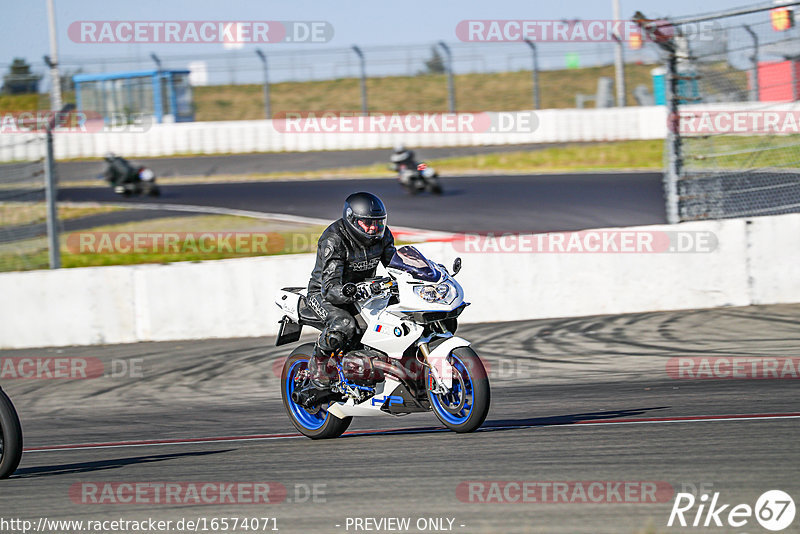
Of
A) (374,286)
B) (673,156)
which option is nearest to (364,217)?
(374,286)

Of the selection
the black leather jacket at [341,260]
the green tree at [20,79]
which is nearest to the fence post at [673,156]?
the black leather jacket at [341,260]

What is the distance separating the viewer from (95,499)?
560cm

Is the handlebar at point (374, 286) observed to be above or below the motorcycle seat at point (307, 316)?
above

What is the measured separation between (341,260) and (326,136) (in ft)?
71.0

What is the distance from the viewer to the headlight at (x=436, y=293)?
249 inches

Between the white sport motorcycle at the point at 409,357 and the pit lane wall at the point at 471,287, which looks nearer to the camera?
the white sport motorcycle at the point at 409,357

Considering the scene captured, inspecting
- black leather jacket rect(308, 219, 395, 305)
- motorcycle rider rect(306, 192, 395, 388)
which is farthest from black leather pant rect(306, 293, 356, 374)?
black leather jacket rect(308, 219, 395, 305)

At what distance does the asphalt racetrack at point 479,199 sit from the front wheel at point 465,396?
10.9m

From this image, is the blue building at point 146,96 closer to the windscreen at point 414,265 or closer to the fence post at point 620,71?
the fence post at point 620,71

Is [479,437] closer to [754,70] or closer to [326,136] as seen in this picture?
[754,70]

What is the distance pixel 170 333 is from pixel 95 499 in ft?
23.6

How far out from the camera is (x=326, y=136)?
91.7ft

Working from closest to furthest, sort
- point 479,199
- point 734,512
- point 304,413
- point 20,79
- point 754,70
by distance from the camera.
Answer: point 734,512 → point 304,413 → point 754,70 → point 20,79 → point 479,199

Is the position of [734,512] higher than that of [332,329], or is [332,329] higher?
[332,329]
